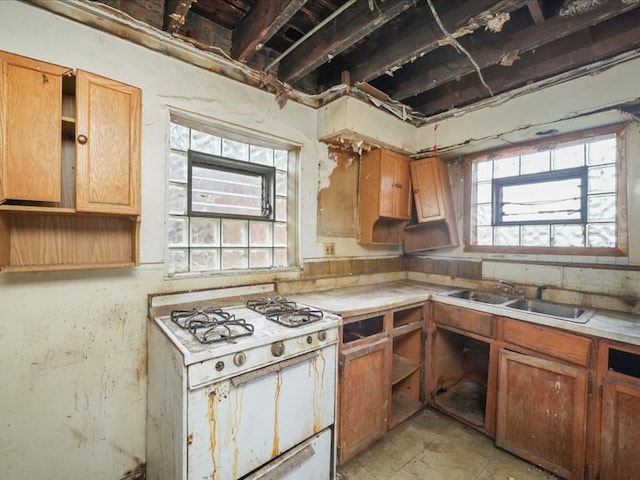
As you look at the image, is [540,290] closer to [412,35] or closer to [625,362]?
[625,362]

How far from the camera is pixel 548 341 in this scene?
1.68m

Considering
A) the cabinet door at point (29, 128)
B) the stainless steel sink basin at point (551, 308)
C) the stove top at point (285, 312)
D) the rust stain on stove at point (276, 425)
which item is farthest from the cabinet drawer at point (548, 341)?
the cabinet door at point (29, 128)

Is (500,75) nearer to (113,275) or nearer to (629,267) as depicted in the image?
(629,267)

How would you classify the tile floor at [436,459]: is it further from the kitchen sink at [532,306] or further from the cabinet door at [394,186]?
the cabinet door at [394,186]

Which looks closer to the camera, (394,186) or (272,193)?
(272,193)

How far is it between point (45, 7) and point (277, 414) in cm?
213

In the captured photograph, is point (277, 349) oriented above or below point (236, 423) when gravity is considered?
above

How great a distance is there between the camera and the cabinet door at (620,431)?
1400 millimetres

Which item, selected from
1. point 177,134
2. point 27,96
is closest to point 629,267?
point 177,134

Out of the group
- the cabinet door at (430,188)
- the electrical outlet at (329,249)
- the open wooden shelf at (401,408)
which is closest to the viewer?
the open wooden shelf at (401,408)

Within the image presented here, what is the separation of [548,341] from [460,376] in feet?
3.69

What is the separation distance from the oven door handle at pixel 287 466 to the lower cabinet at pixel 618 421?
4.84 feet

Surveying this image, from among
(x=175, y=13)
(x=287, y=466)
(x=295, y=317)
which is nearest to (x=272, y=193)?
(x=295, y=317)

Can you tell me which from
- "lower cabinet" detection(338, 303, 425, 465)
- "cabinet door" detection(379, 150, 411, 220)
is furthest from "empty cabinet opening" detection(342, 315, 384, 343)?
"cabinet door" detection(379, 150, 411, 220)
